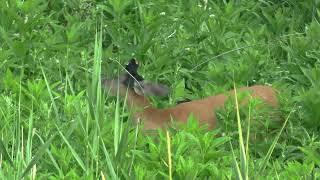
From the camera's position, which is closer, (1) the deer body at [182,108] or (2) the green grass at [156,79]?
(2) the green grass at [156,79]

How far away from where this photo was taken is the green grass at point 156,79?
14.0 ft

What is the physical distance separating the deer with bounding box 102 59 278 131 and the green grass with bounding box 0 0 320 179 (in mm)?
83

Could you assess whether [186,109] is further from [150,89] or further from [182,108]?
[150,89]

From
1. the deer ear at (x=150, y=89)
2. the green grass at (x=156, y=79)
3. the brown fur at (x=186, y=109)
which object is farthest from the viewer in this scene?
the deer ear at (x=150, y=89)

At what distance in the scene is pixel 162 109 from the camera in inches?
216

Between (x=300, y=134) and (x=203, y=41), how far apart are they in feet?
5.78

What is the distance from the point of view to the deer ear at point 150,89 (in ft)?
18.3

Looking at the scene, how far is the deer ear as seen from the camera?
5584mm

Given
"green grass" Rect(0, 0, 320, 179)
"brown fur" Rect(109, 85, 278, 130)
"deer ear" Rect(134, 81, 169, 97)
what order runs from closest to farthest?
"green grass" Rect(0, 0, 320, 179) → "brown fur" Rect(109, 85, 278, 130) → "deer ear" Rect(134, 81, 169, 97)

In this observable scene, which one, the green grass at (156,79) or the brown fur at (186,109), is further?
the brown fur at (186,109)

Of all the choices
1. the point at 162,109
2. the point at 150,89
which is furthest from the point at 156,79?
the point at 162,109

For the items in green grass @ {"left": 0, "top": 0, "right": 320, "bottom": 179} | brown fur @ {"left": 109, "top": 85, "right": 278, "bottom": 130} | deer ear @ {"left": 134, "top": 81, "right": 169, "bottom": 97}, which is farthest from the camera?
deer ear @ {"left": 134, "top": 81, "right": 169, "bottom": 97}

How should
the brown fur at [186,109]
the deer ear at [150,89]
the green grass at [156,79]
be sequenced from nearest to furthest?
the green grass at [156,79] → the brown fur at [186,109] → the deer ear at [150,89]

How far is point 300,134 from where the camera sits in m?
5.23
